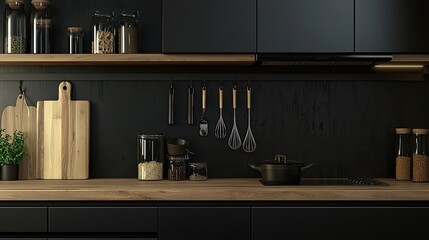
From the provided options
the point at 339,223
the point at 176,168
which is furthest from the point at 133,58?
the point at 339,223

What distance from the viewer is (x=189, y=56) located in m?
3.45

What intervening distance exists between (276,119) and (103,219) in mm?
1219

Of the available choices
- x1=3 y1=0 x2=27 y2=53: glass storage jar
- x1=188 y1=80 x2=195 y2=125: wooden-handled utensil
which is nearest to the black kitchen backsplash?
x1=188 y1=80 x2=195 y2=125: wooden-handled utensil

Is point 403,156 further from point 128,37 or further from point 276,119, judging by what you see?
point 128,37

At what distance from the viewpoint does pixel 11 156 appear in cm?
354

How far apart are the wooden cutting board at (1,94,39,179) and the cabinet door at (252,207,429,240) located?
139 centimetres

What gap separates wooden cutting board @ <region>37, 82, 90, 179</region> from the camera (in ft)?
12.1

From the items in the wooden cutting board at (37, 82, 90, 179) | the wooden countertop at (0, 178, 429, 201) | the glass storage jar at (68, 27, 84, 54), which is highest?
the glass storage jar at (68, 27, 84, 54)

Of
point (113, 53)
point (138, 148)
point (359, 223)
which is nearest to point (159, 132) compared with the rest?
point (138, 148)

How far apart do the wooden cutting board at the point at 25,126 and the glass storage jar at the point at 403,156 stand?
204cm

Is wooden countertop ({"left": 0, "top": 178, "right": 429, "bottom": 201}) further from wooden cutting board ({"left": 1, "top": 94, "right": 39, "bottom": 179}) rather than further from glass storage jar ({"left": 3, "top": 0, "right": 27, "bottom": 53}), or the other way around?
glass storage jar ({"left": 3, "top": 0, "right": 27, "bottom": 53})

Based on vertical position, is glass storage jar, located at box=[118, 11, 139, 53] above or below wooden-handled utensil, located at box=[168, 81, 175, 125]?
above

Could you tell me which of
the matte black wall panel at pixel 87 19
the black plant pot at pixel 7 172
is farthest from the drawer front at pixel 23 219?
the matte black wall panel at pixel 87 19

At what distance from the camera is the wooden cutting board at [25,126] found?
12.2ft
